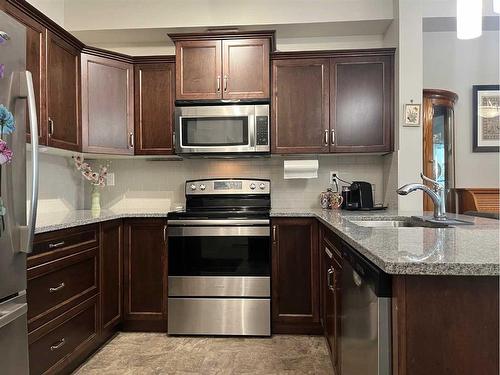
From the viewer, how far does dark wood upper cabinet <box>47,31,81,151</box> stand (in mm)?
2350

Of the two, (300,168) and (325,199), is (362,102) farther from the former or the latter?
(325,199)

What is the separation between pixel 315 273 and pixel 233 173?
3.75 feet

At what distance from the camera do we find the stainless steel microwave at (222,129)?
2803 mm

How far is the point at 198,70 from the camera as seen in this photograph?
9.36 feet

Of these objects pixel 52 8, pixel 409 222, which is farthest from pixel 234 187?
pixel 52 8

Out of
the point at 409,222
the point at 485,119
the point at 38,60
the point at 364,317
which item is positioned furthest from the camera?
the point at 485,119

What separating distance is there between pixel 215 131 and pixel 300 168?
2.51ft

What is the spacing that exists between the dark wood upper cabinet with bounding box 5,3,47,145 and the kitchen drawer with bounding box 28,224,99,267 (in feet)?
2.12

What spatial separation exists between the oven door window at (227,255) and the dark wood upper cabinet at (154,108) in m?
0.84

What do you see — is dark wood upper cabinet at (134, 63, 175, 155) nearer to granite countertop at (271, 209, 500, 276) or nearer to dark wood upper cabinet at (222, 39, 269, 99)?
dark wood upper cabinet at (222, 39, 269, 99)

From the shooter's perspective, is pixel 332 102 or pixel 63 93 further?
pixel 332 102

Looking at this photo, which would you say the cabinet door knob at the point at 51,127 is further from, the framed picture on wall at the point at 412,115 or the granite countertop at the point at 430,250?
the framed picture on wall at the point at 412,115

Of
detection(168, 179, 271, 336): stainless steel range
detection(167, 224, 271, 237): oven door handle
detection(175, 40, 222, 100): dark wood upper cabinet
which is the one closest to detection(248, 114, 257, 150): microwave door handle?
detection(175, 40, 222, 100): dark wood upper cabinet

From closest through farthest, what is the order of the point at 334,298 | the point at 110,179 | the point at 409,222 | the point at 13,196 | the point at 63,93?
the point at 13,196 → the point at 334,298 → the point at 409,222 → the point at 63,93 → the point at 110,179
